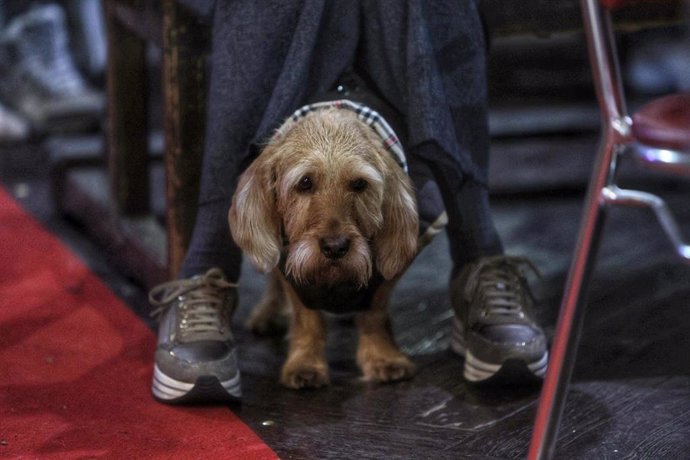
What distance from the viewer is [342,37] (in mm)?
1788

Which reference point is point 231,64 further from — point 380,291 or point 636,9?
point 636,9

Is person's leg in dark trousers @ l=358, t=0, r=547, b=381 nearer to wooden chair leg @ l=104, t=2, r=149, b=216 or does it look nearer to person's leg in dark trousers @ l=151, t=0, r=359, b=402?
person's leg in dark trousers @ l=151, t=0, r=359, b=402

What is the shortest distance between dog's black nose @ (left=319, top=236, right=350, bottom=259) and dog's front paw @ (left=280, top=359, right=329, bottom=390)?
0.28 metres

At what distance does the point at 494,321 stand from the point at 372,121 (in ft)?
1.33

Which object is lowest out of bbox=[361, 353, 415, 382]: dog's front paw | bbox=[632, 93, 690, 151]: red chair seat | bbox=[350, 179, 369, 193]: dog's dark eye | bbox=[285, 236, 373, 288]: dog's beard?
bbox=[361, 353, 415, 382]: dog's front paw

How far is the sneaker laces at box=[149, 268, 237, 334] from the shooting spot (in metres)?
1.80

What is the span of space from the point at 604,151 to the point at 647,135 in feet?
0.26

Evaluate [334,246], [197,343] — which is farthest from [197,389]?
[334,246]

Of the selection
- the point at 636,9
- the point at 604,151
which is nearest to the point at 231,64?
the point at 604,151

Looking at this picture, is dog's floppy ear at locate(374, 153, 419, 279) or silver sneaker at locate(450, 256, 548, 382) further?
silver sneaker at locate(450, 256, 548, 382)

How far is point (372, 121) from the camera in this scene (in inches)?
67.7

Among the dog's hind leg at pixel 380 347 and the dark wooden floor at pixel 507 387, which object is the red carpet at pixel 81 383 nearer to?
the dark wooden floor at pixel 507 387

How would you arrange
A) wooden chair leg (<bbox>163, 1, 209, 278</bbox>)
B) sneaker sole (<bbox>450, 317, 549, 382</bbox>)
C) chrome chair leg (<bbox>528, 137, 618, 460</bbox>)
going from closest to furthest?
chrome chair leg (<bbox>528, 137, 618, 460</bbox>) < sneaker sole (<bbox>450, 317, 549, 382</bbox>) < wooden chair leg (<bbox>163, 1, 209, 278</bbox>)

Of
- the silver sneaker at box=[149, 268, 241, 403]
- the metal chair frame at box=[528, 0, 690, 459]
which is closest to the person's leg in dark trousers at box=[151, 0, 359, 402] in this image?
the silver sneaker at box=[149, 268, 241, 403]
